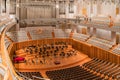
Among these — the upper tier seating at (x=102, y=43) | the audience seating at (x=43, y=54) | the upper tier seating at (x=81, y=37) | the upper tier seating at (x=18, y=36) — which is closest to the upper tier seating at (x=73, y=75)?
the audience seating at (x=43, y=54)

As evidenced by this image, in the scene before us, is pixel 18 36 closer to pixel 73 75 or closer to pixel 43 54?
pixel 43 54

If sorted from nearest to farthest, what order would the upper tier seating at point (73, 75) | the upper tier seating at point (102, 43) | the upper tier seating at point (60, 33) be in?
the upper tier seating at point (73, 75)
the upper tier seating at point (102, 43)
the upper tier seating at point (60, 33)

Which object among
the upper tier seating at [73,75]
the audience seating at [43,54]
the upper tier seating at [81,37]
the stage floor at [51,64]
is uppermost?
the upper tier seating at [81,37]

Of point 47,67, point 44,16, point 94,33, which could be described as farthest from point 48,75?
point 44,16

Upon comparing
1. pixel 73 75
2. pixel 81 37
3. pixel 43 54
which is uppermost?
pixel 81 37

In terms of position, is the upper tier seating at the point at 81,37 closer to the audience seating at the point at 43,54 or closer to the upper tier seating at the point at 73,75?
the audience seating at the point at 43,54

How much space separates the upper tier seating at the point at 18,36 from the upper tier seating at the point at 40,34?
1.03 metres

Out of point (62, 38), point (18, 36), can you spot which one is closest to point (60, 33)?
point (62, 38)

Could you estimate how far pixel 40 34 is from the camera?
937 inches

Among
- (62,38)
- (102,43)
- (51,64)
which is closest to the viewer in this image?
(51,64)

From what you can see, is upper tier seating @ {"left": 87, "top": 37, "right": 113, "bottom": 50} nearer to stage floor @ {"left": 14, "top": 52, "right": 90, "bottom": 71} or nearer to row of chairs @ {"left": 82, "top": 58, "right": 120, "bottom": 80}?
row of chairs @ {"left": 82, "top": 58, "right": 120, "bottom": 80}

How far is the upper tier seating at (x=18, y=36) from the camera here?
67.1 feet

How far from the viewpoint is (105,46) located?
17.7 metres

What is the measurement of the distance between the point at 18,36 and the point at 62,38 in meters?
5.22
